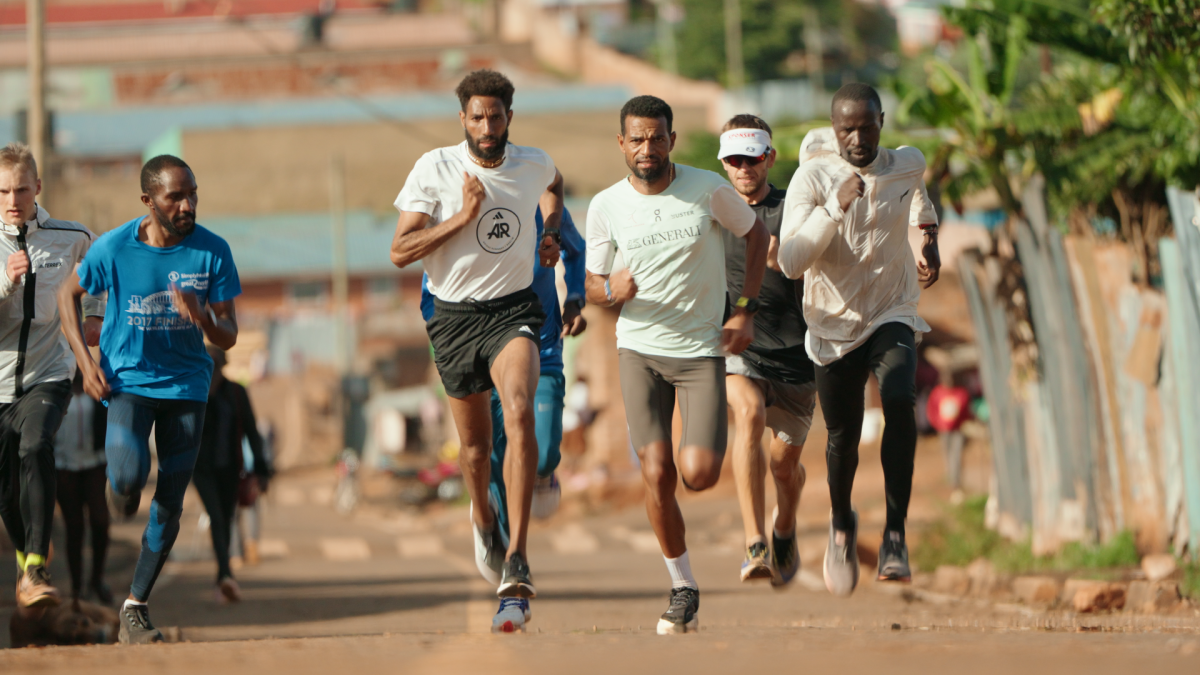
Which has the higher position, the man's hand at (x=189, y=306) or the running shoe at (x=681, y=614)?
the man's hand at (x=189, y=306)

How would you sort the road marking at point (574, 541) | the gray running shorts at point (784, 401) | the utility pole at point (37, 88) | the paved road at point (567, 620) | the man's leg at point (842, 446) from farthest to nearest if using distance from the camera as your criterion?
the road marking at point (574, 541), the utility pole at point (37, 88), the gray running shorts at point (784, 401), the man's leg at point (842, 446), the paved road at point (567, 620)

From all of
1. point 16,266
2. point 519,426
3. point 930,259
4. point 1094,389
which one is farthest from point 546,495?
point 1094,389

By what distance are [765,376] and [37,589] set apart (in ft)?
13.1

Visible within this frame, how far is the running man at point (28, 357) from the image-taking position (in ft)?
25.8

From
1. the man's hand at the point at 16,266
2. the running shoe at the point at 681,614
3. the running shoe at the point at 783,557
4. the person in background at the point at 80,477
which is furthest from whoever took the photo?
the person in background at the point at 80,477

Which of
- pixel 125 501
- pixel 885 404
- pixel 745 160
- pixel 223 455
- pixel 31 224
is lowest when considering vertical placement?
pixel 223 455

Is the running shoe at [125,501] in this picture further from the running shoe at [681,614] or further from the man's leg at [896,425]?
the man's leg at [896,425]

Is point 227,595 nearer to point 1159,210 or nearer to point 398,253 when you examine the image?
point 398,253

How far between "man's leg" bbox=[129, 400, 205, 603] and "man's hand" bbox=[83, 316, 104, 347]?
1.83 ft

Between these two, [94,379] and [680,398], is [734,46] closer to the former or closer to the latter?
[680,398]

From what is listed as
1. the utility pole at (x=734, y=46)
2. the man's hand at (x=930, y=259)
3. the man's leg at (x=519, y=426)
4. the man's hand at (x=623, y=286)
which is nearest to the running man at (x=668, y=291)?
the man's hand at (x=623, y=286)

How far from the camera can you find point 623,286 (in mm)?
7344

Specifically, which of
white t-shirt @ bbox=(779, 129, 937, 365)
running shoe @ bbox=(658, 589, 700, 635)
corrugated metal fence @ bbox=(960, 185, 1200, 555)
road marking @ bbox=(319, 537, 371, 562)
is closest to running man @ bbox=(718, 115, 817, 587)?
running shoe @ bbox=(658, 589, 700, 635)

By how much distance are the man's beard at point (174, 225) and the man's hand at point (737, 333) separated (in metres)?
2.77
